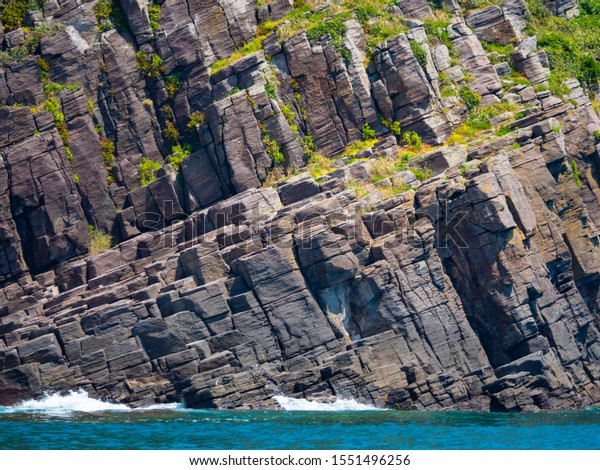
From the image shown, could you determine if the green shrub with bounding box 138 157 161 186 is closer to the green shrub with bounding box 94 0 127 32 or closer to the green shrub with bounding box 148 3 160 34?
the green shrub with bounding box 148 3 160 34

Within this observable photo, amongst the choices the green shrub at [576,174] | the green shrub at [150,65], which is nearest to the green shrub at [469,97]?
the green shrub at [576,174]

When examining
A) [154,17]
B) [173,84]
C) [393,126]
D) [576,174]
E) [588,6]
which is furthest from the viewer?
[588,6]

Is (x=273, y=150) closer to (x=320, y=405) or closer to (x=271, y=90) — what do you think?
(x=271, y=90)

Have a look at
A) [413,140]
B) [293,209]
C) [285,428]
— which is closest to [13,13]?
[293,209]

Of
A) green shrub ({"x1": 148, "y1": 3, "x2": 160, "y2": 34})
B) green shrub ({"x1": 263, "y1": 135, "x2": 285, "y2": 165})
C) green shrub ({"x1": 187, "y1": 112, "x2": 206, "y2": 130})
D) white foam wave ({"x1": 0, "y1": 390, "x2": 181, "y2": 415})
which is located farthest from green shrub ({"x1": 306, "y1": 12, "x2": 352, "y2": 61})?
white foam wave ({"x1": 0, "y1": 390, "x2": 181, "y2": 415})

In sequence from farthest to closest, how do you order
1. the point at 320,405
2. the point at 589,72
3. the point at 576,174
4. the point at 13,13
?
the point at 589,72, the point at 13,13, the point at 576,174, the point at 320,405

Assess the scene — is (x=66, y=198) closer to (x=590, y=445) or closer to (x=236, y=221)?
(x=236, y=221)
